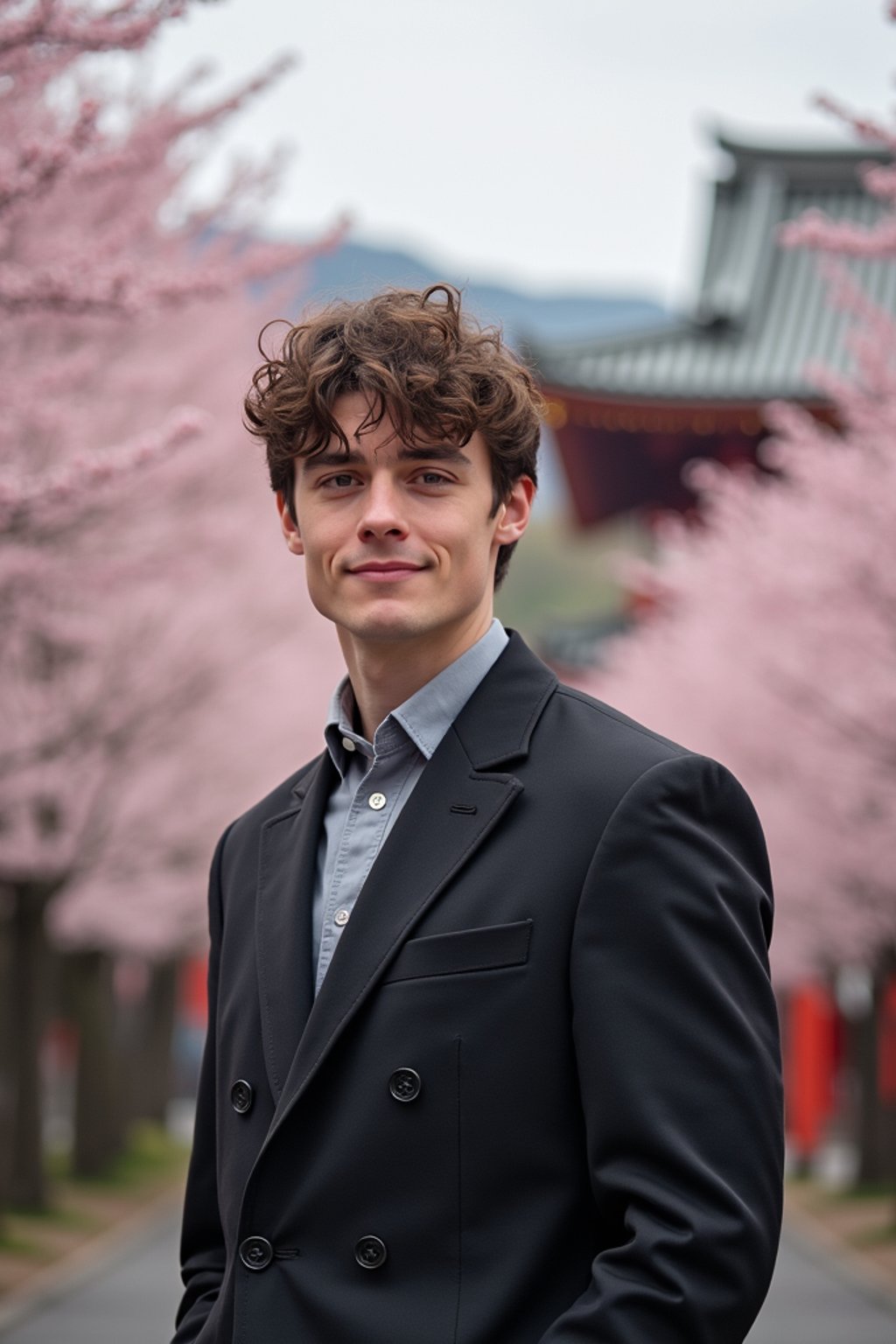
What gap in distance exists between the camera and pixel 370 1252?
226cm

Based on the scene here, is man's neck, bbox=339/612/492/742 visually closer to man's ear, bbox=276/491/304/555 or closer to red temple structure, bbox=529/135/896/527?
man's ear, bbox=276/491/304/555

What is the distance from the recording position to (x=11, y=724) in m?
11.7

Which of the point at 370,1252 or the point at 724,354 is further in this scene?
the point at 724,354

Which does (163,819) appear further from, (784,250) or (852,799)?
(784,250)

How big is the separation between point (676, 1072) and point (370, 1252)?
17.5 inches

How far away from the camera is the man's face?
2.49 metres

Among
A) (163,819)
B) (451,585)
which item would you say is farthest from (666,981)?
(163,819)

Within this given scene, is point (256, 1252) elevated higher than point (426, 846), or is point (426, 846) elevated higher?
point (426, 846)

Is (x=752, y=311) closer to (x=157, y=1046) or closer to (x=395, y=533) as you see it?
(x=157, y=1046)

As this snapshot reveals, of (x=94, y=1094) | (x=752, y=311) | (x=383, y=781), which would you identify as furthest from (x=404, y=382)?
(x=752, y=311)

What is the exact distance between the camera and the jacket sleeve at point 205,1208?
2678 mm

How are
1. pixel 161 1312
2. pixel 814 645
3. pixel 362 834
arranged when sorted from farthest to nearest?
pixel 814 645, pixel 161 1312, pixel 362 834

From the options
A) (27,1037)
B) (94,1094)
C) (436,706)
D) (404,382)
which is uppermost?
(404,382)

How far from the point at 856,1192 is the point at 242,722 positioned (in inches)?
332
